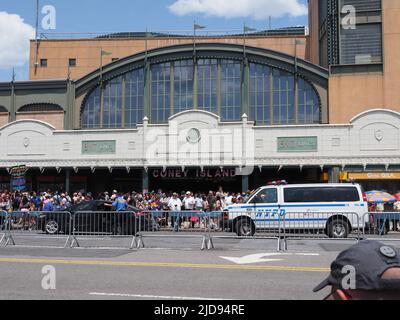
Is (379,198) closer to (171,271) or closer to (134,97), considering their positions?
(171,271)

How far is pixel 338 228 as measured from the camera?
55.2 ft

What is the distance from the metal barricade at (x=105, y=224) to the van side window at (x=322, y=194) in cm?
616

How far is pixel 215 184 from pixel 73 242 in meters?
18.6

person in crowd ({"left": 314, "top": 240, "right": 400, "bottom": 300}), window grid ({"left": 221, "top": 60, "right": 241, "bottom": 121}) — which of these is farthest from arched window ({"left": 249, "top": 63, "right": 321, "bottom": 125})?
person in crowd ({"left": 314, "top": 240, "right": 400, "bottom": 300})

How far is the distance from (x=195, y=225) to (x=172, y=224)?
0.96 metres

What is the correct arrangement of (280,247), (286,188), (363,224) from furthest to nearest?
(286,188), (363,224), (280,247)

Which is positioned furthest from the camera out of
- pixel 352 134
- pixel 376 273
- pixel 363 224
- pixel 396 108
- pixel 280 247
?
pixel 396 108

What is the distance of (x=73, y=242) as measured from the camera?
15.2 m

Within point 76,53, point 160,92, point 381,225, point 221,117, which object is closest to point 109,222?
point 381,225

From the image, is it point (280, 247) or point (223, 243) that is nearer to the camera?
point (280, 247)

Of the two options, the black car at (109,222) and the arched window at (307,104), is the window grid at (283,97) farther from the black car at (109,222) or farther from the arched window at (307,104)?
the black car at (109,222)

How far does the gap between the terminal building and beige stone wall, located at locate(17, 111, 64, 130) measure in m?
0.08
